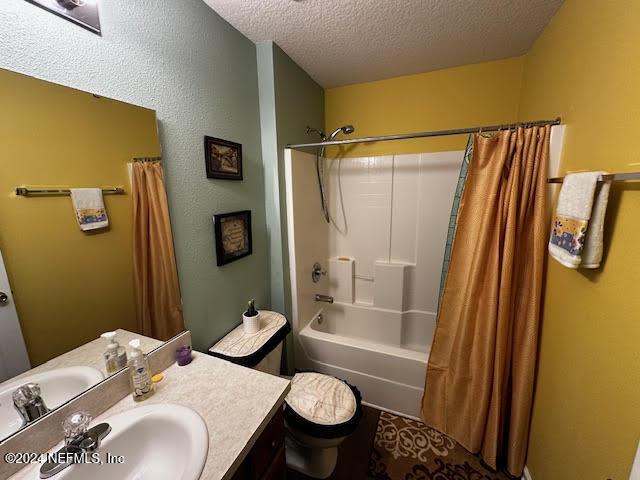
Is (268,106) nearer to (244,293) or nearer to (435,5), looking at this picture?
(435,5)

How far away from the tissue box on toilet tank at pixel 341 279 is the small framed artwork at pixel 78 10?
2.01 metres

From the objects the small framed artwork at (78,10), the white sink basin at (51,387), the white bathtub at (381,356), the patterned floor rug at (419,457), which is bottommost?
the patterned floor rug at (419,457)

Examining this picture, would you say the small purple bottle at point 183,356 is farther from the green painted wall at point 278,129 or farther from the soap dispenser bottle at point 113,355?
the green painted wall at point 278,129

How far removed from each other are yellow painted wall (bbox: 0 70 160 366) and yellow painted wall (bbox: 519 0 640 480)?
1592 mm

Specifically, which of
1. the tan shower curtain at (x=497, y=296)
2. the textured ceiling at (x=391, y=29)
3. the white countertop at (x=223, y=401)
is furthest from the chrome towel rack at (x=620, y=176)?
the white countertop at (x=223, y=401)

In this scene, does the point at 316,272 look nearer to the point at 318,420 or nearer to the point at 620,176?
the point at 318,420

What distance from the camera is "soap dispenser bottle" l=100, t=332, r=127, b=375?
87 cm

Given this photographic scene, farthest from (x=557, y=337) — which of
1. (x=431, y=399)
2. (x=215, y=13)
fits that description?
(x=215, y=13)

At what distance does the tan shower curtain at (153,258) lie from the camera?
3.14ft

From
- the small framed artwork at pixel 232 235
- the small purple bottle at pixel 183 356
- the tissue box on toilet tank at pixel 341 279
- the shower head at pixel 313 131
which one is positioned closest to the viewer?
the small purple bottle at pixel 183 356

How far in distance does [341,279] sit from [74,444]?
1.93 m

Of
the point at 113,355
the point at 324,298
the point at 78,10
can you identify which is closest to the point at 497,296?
the point at 324,298

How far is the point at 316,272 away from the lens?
218cm

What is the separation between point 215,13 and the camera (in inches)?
49.8
